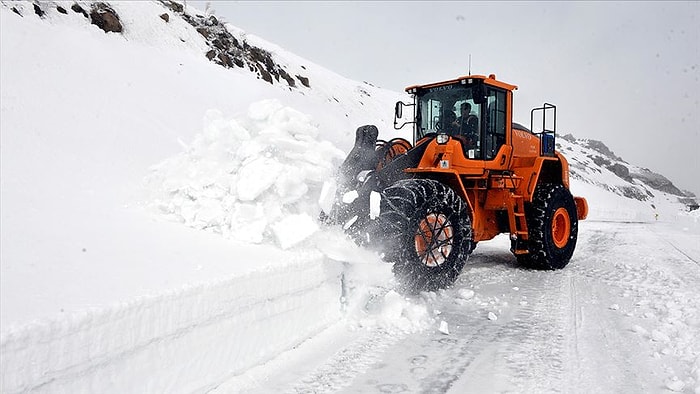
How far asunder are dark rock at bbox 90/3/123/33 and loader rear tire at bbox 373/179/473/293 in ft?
35.5

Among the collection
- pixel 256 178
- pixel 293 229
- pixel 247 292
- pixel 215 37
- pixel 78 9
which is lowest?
pixel 247 292

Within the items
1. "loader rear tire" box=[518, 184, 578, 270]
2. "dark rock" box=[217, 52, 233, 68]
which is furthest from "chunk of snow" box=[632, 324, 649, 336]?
"dark rock" box=[217, 52, 233, 68]

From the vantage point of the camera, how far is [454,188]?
257 inches

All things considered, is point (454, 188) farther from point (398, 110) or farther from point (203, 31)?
point (203, 31)

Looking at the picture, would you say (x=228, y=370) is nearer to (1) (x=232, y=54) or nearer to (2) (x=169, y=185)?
(2) (x=169, y=185)

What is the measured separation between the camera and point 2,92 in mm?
7207

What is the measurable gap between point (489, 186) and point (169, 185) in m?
4.25

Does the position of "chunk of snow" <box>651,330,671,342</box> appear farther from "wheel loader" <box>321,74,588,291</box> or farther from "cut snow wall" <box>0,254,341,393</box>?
"cut snow wall" <box>0,254,341,393</box>

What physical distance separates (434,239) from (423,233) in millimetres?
181

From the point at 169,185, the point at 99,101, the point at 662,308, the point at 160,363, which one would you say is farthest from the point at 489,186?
the point at 99,101

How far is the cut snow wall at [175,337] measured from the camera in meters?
2.34

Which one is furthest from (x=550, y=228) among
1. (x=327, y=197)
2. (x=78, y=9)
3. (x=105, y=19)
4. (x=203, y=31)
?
(x=203, y=31)

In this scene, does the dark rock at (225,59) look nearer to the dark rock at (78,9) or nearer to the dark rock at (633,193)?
the dark rock at (78,9)

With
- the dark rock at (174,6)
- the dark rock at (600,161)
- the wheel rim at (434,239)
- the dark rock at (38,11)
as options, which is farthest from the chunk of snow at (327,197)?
the dark rock at (600,161)
